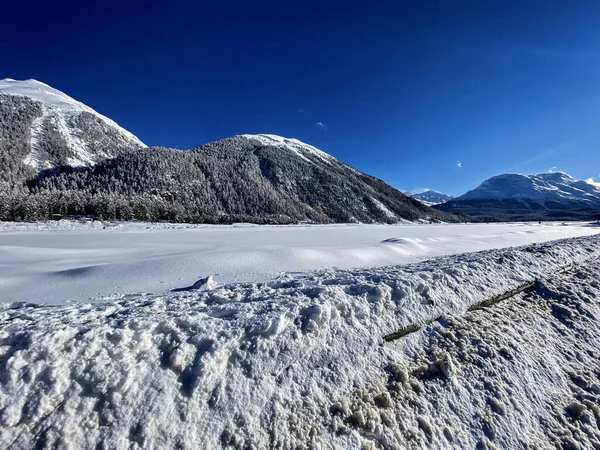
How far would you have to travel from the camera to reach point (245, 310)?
4.66 metres

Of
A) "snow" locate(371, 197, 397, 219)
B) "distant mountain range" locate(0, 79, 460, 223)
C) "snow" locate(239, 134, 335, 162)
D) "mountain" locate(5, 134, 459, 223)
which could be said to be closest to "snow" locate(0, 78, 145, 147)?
"distant mountain range" locate(0, 79, 460, 223)

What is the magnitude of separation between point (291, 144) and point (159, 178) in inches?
4523

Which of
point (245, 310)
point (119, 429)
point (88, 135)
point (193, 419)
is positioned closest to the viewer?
point (119, 429)

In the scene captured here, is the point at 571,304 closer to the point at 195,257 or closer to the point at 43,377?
the point at 43,377

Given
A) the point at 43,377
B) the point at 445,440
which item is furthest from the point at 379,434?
the point at 43,377

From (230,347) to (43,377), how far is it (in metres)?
1.93

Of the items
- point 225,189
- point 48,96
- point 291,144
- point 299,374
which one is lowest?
point 299,374

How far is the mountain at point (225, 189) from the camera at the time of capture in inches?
1956

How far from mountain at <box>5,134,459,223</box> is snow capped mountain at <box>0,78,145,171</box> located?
1620 cm

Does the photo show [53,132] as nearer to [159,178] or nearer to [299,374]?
[159,178]

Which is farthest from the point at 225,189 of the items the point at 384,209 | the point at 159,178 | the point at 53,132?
the point at 53,132

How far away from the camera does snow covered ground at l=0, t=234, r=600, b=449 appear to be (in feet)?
9.66

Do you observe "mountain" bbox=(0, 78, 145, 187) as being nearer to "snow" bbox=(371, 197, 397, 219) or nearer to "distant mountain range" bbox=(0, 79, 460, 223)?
"distant mountain range" bbox=(0, 79, 460, 223)

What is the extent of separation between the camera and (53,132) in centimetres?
11744
